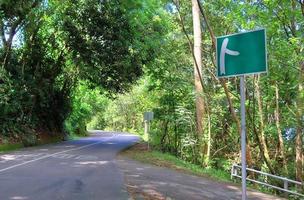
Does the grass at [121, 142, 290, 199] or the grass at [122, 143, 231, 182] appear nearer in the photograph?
the grass at [121, 142, 290, 199]

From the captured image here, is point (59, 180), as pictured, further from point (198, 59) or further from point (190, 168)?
point (198, 59)

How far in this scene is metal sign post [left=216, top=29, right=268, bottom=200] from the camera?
568 centimetres

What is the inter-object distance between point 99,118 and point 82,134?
53909 millimetres

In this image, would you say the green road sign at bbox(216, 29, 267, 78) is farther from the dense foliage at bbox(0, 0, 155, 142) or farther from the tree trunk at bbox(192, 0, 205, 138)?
the dense foliage at bbox(0, 0, 155, 142)

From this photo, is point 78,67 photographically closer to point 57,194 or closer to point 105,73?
point 105,73

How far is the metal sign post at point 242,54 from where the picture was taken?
5676mm

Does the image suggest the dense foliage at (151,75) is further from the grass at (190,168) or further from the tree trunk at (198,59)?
the grass at (190,168)

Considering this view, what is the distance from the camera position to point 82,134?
196 feet

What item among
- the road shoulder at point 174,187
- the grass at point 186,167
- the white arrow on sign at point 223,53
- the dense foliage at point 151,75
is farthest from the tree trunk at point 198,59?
the white arrow on sign at point 223,53

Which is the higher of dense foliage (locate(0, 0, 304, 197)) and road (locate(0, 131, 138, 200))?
dense foliage (locate(0, 0, 304, 197))

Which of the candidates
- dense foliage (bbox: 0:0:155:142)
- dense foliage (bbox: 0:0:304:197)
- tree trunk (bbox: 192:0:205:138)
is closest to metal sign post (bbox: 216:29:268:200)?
dense foliage (bbox: 0:0:304:197)

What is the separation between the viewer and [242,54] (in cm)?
584

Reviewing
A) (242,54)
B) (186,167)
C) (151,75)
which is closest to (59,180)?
(186,167)

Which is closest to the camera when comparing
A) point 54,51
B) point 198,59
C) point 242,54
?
point 242,54
